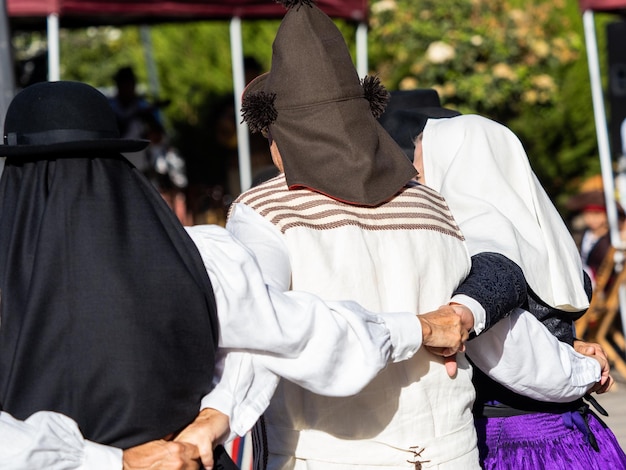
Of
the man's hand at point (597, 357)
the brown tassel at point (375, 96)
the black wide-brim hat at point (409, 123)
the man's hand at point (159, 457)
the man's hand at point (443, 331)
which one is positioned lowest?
the man's hand at point (597, 357)

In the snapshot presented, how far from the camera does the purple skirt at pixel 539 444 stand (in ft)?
9.20

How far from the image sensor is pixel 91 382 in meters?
1.83

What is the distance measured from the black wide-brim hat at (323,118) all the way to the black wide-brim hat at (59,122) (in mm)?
437

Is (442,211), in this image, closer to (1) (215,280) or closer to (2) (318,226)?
(2) (318,226)

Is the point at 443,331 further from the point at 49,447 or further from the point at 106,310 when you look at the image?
the point at 49,447

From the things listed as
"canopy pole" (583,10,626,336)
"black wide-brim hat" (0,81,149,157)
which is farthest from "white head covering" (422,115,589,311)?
"canopy pole" (583,10,626,336)

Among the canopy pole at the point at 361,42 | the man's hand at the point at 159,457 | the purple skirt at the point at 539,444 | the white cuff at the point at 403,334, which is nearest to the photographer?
the man's hand at the point at 159,457

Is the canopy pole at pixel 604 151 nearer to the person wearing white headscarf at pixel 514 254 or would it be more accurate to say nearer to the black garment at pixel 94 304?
the person wearing white headscarf at pixel 514 254

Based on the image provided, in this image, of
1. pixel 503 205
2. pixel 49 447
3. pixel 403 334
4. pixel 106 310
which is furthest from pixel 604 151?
pixel 49 447

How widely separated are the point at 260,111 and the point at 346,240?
1.14 feet

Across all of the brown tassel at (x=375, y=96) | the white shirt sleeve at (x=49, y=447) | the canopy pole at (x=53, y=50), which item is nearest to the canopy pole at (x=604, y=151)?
the canopy pole at (x=53, y=50)

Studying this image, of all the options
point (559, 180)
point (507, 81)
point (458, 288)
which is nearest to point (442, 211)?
point (458, 288)

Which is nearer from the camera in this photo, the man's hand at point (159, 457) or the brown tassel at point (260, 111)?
the man's hand at point (159, 457)

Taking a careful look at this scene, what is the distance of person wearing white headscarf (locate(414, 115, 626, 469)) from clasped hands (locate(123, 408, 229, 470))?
70 centimetres
